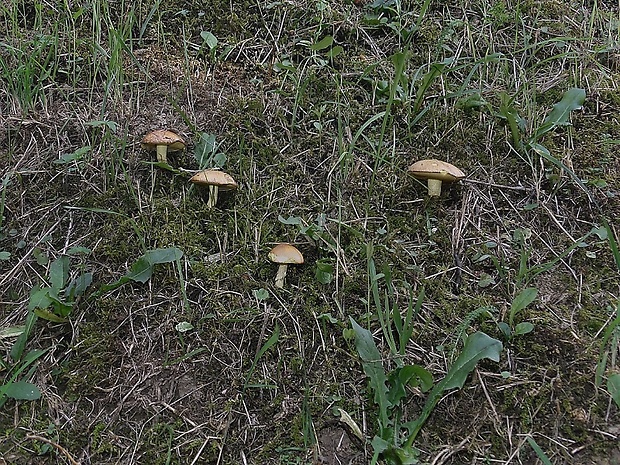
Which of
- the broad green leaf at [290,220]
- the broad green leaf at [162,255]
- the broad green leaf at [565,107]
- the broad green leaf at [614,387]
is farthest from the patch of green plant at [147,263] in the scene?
the broad green leaf at [565,107]

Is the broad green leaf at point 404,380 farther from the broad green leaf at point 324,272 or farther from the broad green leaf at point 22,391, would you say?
the broad green leaf at point 22,391

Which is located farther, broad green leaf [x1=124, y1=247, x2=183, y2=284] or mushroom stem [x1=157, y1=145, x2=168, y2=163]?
mushroom stem [x1=157, y1=145, x2=168, y2=163]

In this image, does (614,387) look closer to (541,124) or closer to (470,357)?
(470,357)

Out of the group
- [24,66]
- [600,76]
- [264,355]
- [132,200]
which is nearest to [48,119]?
[24,66]

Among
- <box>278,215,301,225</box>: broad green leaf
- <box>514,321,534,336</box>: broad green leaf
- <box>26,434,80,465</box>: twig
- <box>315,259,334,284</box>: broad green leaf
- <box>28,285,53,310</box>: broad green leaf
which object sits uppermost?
<box>278,215,301,225</box>: broad green leaf

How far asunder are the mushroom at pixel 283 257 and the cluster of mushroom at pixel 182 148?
1.81 feet

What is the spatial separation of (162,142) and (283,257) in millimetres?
1062

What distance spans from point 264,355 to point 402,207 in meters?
1.23

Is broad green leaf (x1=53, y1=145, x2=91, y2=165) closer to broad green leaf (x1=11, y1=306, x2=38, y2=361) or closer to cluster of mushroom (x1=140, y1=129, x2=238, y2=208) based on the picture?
cluster of mushroom (x1=140, y1=129, x2=238, y2=208)

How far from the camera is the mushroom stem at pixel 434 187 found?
2.91 metres

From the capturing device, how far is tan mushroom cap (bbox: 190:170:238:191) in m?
2.78

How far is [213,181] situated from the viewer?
2.78 m

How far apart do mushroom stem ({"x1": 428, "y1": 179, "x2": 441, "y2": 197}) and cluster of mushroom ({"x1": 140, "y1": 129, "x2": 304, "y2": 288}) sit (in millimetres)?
920

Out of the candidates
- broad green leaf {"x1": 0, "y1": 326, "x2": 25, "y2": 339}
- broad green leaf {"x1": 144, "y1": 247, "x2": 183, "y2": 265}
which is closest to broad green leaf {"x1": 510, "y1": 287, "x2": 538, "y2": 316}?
broad green leaf {"x1": 144, "y1": 247, "x2": 183, "y2": 265}
